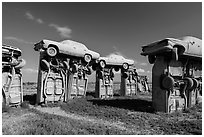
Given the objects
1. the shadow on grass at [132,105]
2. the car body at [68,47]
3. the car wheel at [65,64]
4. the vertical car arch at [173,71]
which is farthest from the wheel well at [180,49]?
the car wheel at [65,64]

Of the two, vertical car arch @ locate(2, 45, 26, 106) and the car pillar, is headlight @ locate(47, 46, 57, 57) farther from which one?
the car pillar

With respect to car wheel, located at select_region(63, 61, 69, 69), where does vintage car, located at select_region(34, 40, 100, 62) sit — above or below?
above

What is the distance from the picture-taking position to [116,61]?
19109mm

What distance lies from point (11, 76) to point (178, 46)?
11.0 m

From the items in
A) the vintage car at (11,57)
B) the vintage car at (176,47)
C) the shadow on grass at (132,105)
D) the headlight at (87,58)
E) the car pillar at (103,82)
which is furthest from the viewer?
the car pillar at (103,82)

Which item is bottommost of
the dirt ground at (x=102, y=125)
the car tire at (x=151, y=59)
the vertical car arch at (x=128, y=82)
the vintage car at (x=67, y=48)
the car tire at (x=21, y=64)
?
the dirt ground at (x=102, y=125)

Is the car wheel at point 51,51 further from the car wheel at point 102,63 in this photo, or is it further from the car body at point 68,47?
the car wheel at point 102,63

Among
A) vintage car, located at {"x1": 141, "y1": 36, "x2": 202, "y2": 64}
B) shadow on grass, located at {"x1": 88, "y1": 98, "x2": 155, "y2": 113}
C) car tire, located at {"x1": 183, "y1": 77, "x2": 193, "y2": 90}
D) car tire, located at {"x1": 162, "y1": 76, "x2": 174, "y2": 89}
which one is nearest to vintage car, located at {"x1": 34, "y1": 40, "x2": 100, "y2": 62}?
shadow on grass, located at {"x1": 88, "y1": 98, "x2": 155, "y2": 113}

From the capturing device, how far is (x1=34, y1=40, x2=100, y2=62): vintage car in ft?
40.0

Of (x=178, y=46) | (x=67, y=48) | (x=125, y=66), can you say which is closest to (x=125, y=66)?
(x=125, y=66)

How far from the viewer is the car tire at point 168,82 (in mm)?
9305

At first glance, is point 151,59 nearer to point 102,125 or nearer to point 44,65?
point 102,125

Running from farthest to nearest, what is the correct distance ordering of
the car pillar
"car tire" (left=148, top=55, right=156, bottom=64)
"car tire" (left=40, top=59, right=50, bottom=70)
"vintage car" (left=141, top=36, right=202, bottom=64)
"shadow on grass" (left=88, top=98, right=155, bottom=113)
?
1. the car pillar
2. "car tire" (left=40, top=59, right=50, bottom=70)
3. "car tire" (left=148, top=55, right=156, bottom=64)
4. "shadow on grass" (left=88, top=98, right=155, bottom=113)
5. "vintage car" (left=141, top=36, right=202, bottom=64)

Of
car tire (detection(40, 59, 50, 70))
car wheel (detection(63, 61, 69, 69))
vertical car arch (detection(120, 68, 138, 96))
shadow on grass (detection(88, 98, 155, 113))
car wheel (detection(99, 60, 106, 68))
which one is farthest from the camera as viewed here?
vertical car arch (detection(120, 68, 138, 96))
